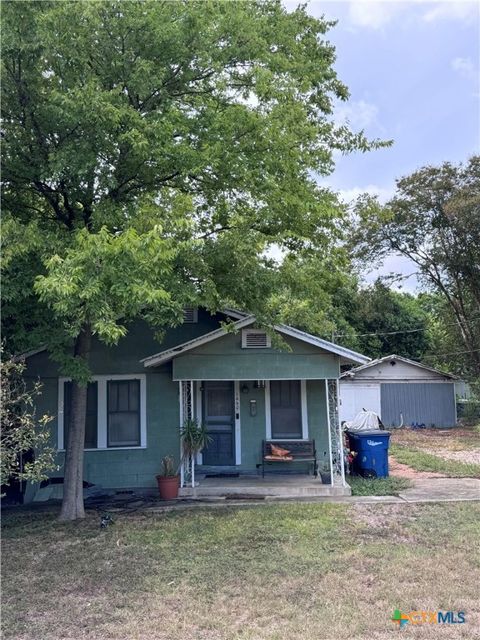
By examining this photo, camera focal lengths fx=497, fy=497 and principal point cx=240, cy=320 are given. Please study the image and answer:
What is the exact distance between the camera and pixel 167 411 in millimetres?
10281

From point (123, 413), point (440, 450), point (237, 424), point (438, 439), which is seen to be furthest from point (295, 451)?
point (438, 439)

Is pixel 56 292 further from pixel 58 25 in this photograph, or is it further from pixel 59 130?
pixel 58 25

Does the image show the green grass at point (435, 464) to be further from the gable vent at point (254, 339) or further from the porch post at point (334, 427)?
the gable vent at point (254, 339)

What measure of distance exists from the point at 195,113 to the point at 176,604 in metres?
5.99

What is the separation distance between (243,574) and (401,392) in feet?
67.4

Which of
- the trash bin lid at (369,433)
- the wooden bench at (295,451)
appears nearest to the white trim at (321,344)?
the trash bin lid at (369,433)

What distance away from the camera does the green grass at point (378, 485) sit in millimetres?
8984

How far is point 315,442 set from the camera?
10.3 metres

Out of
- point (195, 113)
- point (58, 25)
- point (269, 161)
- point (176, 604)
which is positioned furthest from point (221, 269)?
point (176, 604)

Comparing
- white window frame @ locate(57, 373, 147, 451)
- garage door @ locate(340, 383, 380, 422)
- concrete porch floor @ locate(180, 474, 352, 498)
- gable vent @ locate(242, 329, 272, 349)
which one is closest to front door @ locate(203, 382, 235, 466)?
concrete porch floor @ locate(180, 474, 352, 498)

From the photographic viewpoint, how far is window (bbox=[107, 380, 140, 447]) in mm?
10281

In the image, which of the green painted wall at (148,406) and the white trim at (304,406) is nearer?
the green painted wall at (148,406)

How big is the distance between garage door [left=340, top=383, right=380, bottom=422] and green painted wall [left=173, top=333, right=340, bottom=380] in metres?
15.4

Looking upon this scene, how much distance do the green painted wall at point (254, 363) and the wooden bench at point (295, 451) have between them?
164cm
